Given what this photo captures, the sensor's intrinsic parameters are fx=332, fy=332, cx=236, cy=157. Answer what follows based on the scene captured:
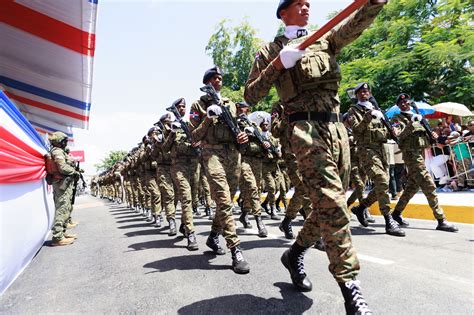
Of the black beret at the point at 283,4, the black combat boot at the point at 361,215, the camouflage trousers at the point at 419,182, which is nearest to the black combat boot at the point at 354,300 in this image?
the black beret at the point at 283,4

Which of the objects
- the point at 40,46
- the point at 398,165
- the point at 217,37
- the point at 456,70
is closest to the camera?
the point at 40,46

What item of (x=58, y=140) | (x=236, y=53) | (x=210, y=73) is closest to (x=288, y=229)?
(x=210, y=73)

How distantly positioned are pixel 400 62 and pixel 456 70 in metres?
1.80

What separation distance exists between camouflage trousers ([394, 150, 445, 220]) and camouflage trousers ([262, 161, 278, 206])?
2974mm

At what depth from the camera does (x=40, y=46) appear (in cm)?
735

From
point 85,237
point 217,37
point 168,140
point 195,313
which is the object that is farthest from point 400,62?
point 217,37

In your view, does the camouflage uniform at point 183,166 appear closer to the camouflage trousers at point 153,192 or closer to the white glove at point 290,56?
the camouflage trousers at point 153,192

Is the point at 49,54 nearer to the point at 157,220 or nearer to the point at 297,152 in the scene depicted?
the point at 157,220

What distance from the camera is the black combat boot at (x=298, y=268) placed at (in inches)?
101

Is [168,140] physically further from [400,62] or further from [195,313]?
[400,62]

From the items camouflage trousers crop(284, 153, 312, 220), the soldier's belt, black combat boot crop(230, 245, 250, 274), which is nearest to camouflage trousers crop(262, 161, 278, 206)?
camouflage trousers crop(284, 153, 312, 220)

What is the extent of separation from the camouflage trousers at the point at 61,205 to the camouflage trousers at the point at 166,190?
165cm

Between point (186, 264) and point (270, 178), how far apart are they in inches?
174

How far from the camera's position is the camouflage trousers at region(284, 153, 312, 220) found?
13.3ft
